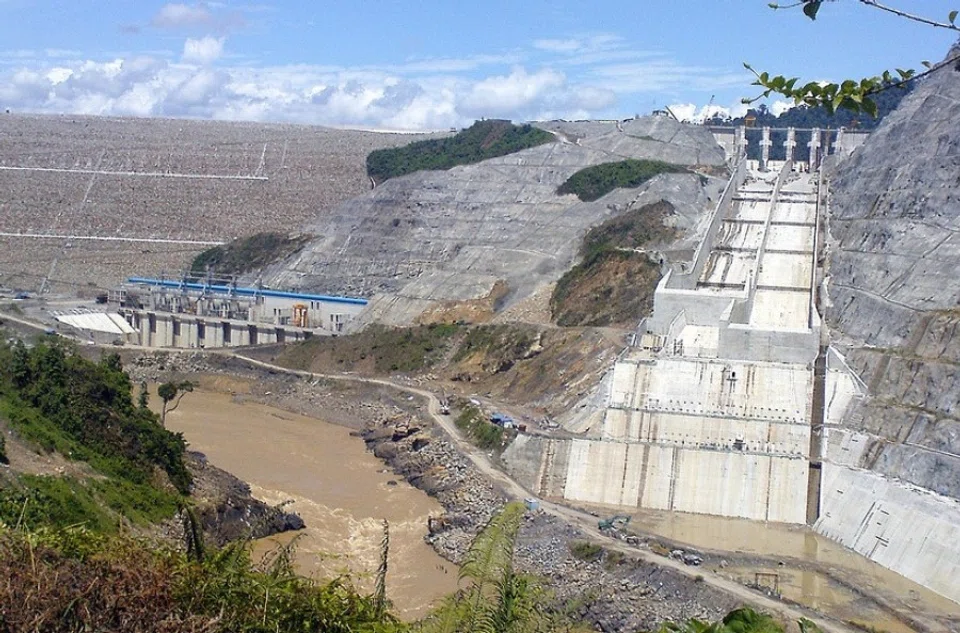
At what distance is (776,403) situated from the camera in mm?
37000

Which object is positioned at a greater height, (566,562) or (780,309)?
(780,309)

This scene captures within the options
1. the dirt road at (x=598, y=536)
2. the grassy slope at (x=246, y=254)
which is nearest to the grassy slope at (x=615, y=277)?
the dirt road at (x=598, y=536)

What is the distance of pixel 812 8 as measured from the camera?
5922 mm

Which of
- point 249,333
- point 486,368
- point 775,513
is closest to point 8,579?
point 775,513

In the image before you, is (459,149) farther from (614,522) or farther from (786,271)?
(614,522)

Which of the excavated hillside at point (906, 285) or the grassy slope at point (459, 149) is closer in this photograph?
the excavated hillside at point (906, 285)

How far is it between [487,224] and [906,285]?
34179 mm

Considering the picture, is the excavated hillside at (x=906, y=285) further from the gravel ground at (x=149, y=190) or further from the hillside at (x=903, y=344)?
the gravel ground at (x=149, y=190)

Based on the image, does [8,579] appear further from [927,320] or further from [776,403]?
[927,320]

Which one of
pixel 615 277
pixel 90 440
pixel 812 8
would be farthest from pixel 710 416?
pixel 812 8

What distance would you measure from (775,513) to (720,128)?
5480cm

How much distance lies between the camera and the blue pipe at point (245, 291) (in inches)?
2569

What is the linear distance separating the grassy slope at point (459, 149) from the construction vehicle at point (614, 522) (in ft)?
170

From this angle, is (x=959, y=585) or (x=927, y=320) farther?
(x=927, y=320)
